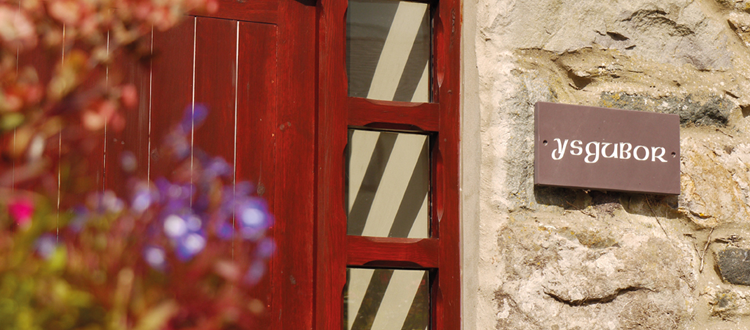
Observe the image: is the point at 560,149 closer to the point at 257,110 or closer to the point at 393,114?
the point at 393,114

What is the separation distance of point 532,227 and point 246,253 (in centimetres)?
61

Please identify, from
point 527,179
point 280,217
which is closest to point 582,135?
point 527,179

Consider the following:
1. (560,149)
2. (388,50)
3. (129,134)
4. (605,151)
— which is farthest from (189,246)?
(605,151)

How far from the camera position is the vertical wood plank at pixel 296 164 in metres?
1.41

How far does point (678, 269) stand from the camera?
4.90ft

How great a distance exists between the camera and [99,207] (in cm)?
126

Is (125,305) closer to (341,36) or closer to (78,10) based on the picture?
(78,10)

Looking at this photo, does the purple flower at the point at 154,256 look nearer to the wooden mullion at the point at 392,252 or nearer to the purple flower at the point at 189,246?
the purple flower at the point at 189,246

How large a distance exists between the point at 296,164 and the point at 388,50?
36cm

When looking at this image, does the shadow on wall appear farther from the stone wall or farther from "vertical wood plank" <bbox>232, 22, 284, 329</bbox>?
"vertical wood plank" <bbox>232, 22, 284, 329</bbox>

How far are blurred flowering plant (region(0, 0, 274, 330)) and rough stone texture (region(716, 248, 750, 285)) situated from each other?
105 cm

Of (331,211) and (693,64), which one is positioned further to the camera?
(693,64)

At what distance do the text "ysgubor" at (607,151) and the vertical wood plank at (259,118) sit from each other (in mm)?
621

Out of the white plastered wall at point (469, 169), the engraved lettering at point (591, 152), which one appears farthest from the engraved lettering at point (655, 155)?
the white plastered wall at point (469, 169)
